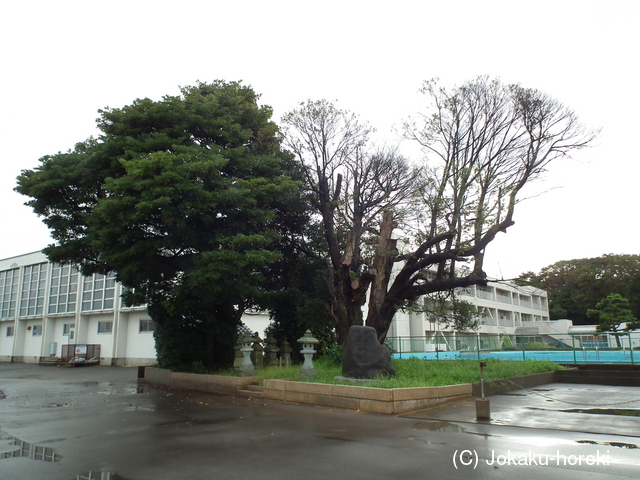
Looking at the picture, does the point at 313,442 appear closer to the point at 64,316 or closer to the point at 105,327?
the point at 105,327

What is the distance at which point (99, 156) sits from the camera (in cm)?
1566

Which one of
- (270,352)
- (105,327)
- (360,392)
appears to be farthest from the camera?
(105,327)

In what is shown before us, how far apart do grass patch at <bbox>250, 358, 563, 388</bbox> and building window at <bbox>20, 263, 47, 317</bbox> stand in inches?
1362

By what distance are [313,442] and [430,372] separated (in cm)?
749

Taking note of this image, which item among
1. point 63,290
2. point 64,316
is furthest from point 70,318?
point 63,290

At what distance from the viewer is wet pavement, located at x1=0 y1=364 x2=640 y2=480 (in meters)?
6.05

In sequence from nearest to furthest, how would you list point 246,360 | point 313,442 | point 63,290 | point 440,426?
point 313,442 < point 440,426 < point 246,360 < point 63,290

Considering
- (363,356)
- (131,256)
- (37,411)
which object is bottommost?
(37,411)

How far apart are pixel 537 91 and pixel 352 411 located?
43.5 feet

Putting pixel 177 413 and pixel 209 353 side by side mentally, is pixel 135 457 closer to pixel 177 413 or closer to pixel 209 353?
pixel 177 413

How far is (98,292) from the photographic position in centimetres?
3697

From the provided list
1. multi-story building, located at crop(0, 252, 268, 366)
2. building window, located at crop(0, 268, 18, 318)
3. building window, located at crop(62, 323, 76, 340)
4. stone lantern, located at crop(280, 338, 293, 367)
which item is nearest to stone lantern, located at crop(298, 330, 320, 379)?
stone lantern, located at crop(280, 338, 293, 367)

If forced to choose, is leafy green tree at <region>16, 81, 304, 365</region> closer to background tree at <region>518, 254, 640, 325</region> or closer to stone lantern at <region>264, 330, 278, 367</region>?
stone lantern at <region>264, 330, 278, 367</region>

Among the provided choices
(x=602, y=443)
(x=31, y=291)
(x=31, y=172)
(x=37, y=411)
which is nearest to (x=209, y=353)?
(x=37, y=411)
